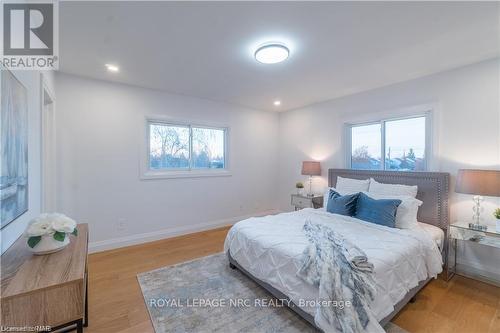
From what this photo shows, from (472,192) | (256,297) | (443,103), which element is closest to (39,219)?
(256,297)

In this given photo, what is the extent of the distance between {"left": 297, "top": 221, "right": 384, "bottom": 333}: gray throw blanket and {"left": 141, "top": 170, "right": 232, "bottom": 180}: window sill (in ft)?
9.05

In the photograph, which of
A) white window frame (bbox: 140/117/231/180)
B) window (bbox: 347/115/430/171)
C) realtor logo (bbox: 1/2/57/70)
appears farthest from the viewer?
white window frame (bbox: 140/117/231/180)

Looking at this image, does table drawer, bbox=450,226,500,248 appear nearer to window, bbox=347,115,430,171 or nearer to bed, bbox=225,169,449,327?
bed, bbox=225,169,449,327

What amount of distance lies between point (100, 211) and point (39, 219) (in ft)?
6.93

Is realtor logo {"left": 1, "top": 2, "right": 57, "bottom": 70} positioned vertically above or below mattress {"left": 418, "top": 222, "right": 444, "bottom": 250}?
above

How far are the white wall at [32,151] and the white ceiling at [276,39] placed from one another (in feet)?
1.96

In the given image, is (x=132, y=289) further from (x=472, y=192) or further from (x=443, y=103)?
(x=443, y=103)

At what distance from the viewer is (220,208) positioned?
4.41 meters

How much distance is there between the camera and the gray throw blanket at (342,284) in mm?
1429

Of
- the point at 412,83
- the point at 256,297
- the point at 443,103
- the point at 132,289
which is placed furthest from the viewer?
the point at 412,83

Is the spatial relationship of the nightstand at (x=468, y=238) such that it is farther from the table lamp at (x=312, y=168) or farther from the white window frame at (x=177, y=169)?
the white window frame at (x=177, y=169)

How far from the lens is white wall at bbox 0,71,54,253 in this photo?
4.83ft

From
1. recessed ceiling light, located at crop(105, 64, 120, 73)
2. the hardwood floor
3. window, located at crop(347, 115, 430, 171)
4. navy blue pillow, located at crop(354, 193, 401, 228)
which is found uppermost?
recessed ceiling light, located at crop(105, 64, 120, 73)

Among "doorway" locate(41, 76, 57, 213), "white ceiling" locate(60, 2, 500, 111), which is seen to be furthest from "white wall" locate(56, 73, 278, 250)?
"white ceiling" locate(60, 2, 500, 111)
